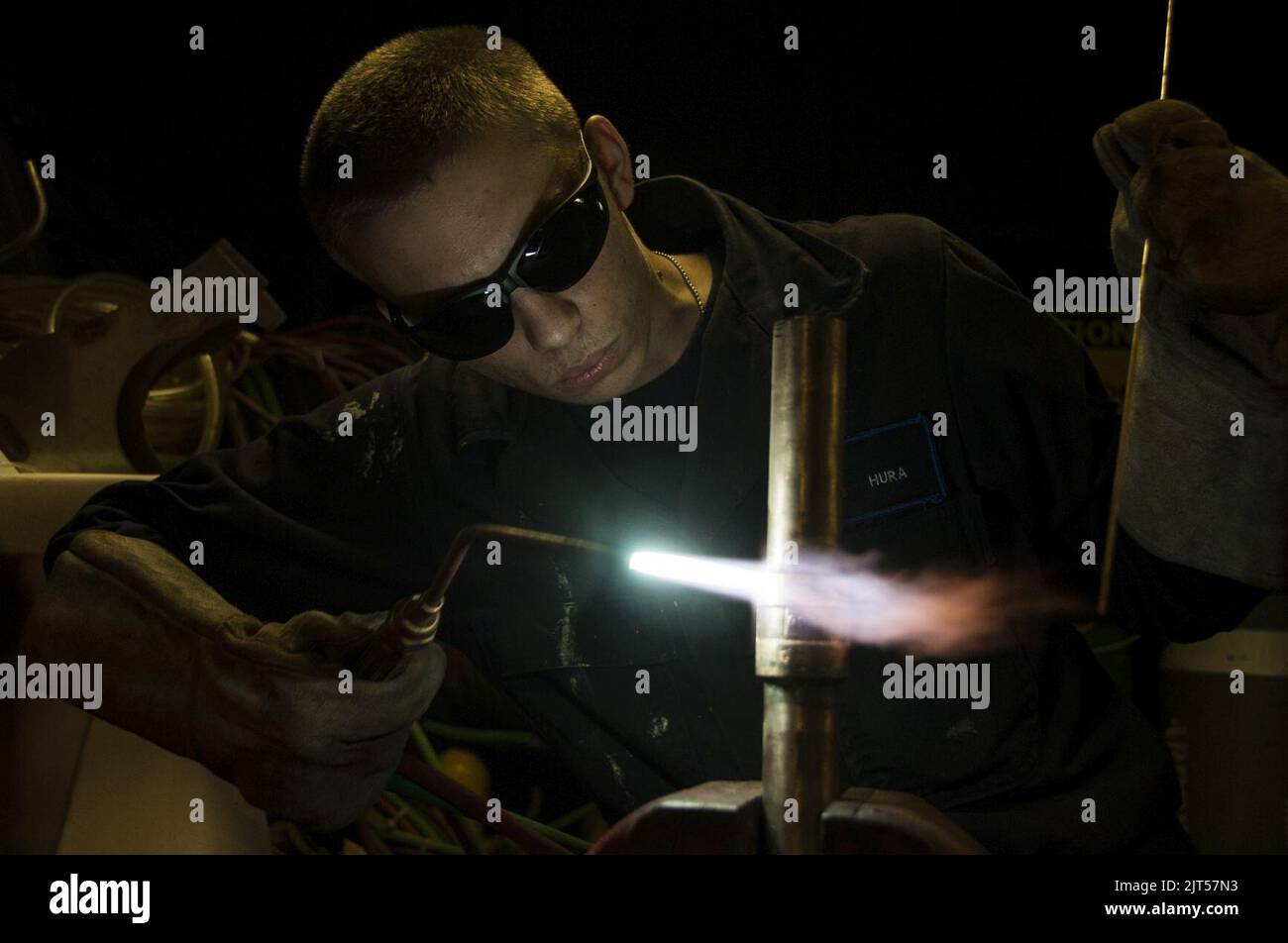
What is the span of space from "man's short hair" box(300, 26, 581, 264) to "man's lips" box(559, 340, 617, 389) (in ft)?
0.54

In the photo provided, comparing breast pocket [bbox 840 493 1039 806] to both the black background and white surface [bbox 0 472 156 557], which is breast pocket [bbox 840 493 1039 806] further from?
white surface [bbox 0 472 156 557]

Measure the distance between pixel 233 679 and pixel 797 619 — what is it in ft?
1.96

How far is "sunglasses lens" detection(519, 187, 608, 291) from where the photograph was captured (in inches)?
36.6

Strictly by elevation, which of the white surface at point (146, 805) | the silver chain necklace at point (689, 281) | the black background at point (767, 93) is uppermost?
the black background at point (767, 93)

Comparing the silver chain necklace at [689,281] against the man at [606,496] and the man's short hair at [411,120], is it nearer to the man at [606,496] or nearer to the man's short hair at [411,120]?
the man at [606,496]

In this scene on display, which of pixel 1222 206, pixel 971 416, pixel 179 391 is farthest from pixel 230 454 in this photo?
pixel 1222 206

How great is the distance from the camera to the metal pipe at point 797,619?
0.71 metres

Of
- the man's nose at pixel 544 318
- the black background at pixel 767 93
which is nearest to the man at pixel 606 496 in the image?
the man's nose at pixel 544 318

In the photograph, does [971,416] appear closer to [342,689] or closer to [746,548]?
[746,548]

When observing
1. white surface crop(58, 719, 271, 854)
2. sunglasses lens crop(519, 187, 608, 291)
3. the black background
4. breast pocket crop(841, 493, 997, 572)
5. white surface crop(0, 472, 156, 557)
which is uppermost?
the black background

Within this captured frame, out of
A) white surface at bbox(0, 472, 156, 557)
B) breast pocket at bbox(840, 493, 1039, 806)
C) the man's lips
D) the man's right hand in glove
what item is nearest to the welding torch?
the man's right hand in glove

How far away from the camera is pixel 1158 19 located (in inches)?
44.6

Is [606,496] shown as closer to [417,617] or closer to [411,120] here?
[417,617]

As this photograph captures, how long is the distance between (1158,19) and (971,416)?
18.6 inches
